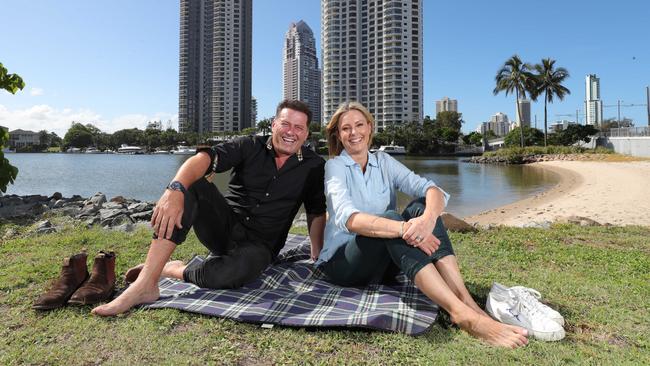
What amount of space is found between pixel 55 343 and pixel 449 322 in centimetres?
241

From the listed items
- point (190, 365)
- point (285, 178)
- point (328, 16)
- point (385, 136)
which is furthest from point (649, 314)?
point (328, 16)

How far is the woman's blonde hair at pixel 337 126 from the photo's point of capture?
3.23m

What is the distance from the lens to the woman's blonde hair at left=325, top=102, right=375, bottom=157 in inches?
127

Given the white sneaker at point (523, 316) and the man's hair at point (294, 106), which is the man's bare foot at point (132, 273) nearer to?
the man's hair at point (294, 106)

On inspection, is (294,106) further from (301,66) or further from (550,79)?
(301,66)

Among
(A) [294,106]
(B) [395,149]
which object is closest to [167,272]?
(A) [294,106]

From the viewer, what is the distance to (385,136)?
277ft

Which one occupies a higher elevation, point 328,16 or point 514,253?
point 328,16

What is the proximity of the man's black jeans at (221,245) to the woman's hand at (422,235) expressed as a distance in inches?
50.5

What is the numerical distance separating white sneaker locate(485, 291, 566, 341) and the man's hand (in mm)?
2188

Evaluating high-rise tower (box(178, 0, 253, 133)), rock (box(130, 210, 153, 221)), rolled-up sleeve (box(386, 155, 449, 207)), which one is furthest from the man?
high-rise tower (box(178, 0, 253, 133))

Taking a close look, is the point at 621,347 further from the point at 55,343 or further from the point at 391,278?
the point at 55,343

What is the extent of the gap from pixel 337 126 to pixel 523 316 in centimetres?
190

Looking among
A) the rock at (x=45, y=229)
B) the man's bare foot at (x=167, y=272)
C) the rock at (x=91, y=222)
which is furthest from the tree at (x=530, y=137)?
the man's bare foot at (x=167, y=272)
